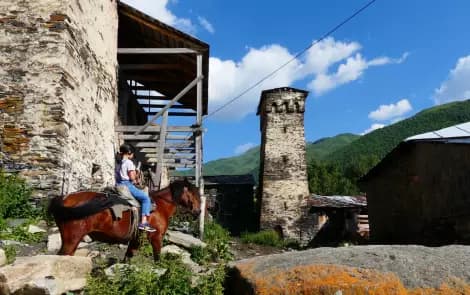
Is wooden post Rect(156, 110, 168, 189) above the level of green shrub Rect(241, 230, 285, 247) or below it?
above

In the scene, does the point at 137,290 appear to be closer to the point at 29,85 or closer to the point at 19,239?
the point at 19,239

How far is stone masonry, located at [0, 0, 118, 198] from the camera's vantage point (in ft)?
26.6

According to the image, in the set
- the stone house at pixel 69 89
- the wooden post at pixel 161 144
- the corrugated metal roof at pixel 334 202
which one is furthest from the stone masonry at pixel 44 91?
the corrugated metal roof at pixel 334 202

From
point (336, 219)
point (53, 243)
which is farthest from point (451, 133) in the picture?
A: point (336, 219)

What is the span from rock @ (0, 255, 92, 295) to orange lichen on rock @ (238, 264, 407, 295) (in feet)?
6.96

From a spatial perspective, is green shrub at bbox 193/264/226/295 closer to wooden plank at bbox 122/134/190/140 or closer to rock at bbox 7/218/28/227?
rock at bbox 7/218/28/227

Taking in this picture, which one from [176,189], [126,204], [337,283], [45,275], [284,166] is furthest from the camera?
[284,166]

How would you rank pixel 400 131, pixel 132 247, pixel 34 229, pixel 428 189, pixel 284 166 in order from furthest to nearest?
pixel 400 131
pixel 284 166
pixel 428 189
pixel 34 229
pixel 132 247

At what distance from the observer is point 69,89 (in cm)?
873

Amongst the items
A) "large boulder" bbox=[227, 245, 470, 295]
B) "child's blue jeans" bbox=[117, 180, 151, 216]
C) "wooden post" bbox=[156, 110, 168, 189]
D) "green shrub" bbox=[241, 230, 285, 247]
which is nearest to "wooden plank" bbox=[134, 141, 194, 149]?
"wooden post" bbox=[156, 110, 168, 189]

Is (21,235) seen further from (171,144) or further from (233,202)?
(233,202)

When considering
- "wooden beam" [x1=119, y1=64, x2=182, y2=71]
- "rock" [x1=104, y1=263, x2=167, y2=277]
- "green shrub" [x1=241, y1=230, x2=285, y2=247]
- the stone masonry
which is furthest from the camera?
"green shrub" [x1=241, y1=230, x2=285, y2=247]

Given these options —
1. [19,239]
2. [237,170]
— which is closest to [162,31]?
[19,239]

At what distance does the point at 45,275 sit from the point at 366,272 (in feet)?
10.1
